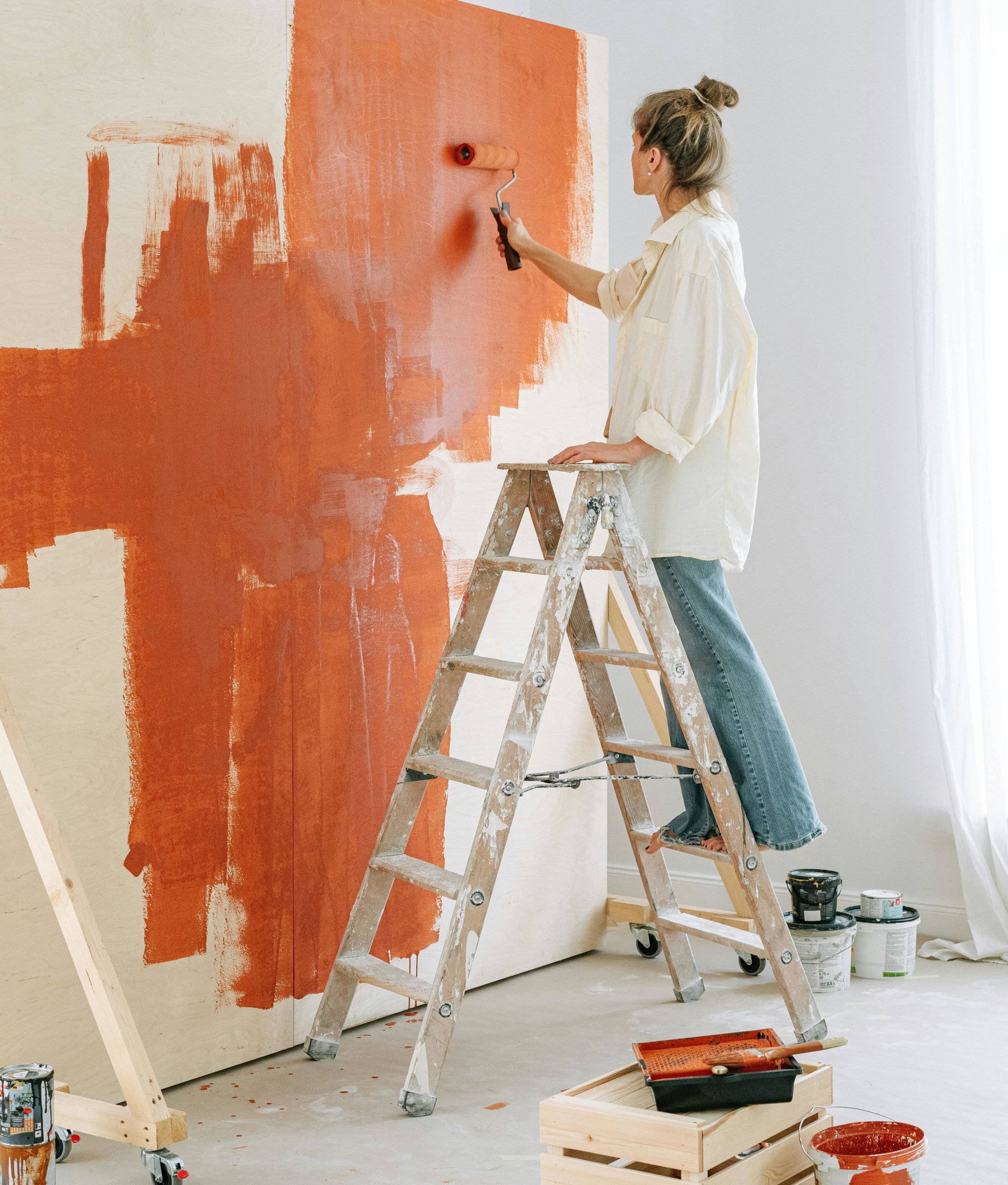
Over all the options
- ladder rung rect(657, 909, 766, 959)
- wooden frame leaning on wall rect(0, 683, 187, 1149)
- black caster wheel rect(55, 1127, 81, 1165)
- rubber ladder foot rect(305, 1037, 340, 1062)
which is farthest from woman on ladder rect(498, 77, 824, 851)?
black caster wheel rect(55, 1127, 81, 1165)

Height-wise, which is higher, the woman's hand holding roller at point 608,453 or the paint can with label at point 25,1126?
the woman's hand holding roller at point 608,453

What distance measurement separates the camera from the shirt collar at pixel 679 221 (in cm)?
249

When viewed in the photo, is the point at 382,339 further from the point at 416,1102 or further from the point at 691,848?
the point at 416,1102

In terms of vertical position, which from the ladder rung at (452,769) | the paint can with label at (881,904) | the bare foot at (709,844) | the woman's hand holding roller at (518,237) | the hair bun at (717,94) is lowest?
the paint can with label at (881,904)

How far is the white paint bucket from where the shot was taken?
3.03 meters

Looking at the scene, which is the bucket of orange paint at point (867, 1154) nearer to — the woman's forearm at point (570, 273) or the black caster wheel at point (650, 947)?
the black caster wheel at point (650, 947)

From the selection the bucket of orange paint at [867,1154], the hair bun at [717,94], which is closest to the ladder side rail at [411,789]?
the hair bun at [717,94]

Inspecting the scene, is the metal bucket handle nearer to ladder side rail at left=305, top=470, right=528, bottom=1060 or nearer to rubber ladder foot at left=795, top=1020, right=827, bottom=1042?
rubber ladder foot at left=795, top=1020, right=827, bottom=1042

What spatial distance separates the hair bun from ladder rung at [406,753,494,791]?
135 cm

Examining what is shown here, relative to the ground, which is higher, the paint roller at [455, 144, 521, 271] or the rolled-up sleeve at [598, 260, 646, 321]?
the paint roller at [455, 144, 521, 271]

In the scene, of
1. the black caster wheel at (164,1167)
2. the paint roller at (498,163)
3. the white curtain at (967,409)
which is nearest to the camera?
the black caster wheel at (164,1167)

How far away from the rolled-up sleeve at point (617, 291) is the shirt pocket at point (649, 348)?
11cm

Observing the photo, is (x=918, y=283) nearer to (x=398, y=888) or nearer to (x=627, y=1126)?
(x=398, y=888)

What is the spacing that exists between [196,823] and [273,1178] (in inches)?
25.2
